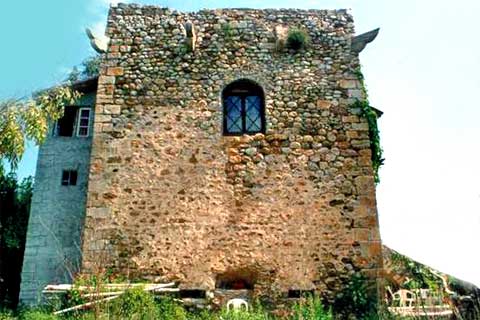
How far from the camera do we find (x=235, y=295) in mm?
10547

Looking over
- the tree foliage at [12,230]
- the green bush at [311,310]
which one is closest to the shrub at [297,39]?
the green bush at [311,310]

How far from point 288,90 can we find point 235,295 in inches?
182

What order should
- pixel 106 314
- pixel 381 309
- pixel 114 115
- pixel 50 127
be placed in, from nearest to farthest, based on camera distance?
pixel 106 314, pixel 381 309, pixel 114 115, pixel 50 127

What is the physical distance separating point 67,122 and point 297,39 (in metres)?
5.79

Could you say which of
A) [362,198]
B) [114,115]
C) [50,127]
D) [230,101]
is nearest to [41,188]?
[50,127]

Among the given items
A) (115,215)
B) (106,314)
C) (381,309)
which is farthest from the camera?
(115,215)

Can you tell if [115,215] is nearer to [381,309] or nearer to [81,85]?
[81,85]

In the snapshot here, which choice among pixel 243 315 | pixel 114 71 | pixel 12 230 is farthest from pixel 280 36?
pixel 12 230

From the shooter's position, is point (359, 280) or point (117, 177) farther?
point (117, 177)

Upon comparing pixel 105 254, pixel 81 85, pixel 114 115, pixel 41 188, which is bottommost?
pixel 105 254

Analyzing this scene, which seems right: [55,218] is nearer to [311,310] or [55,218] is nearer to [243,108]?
[243,108]

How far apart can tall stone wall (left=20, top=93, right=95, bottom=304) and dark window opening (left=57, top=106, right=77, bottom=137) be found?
219mm

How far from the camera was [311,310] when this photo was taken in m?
9.83

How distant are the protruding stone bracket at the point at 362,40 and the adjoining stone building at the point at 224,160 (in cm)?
3
